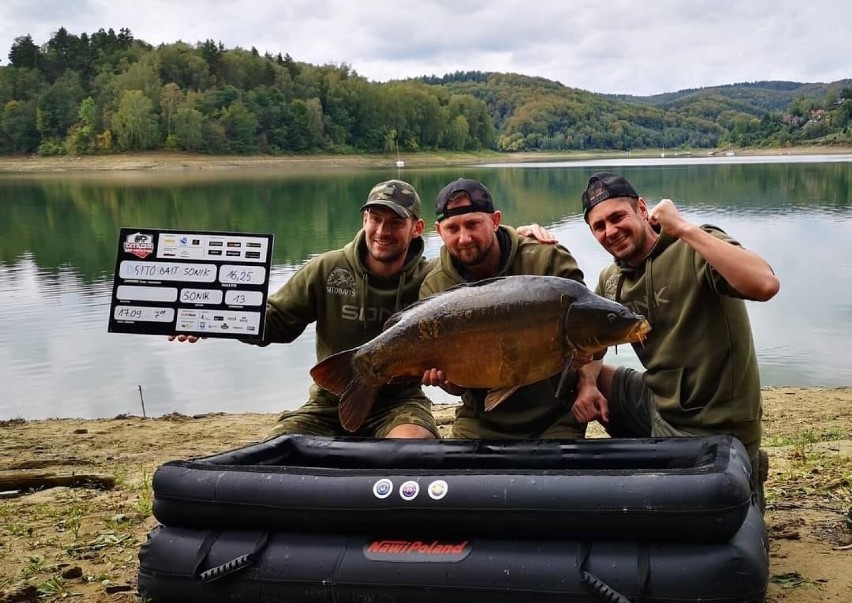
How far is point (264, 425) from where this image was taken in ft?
25.5

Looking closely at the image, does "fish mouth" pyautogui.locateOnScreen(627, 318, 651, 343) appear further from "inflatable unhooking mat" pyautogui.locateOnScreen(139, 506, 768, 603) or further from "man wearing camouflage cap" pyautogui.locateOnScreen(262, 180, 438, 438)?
"man wearing camouflage cap" pyautogui.locateOnScreen(262, 180, 438, 438)

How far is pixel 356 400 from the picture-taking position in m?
3.92

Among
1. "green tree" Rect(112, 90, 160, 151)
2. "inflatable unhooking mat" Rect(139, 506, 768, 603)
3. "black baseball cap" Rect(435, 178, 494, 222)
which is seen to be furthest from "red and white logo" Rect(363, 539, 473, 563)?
"green tree" Rect(112, 90, 160, 151)

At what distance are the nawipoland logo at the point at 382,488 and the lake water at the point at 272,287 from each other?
6.02m

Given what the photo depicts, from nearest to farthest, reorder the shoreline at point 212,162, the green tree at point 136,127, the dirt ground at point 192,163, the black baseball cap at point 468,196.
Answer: the black baseball cap at point 468,196 → the dirt ground at point 192,163 → the shoreline at point 212,162 → the green tree at point 136,127

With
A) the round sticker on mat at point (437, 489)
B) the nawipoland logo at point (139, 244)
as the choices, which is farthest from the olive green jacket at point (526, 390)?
the nawipoland logo at point (139, 244)

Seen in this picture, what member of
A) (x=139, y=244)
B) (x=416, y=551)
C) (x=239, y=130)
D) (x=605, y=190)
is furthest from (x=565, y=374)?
(x=239, y=130)

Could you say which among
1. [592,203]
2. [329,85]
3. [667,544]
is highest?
[329,85]

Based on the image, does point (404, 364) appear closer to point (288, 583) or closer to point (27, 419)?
point (288, 583)

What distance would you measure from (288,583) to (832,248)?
19383 millimetres

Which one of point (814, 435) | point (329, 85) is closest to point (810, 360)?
point (814, 435)

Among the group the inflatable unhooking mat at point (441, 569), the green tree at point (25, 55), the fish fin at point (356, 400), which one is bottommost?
the inflatable unhooking mat at point (441, 569)

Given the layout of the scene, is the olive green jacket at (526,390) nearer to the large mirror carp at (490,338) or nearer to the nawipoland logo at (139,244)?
the large mirror carp at (490,338)

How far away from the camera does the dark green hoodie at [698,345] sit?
381 centimetres
